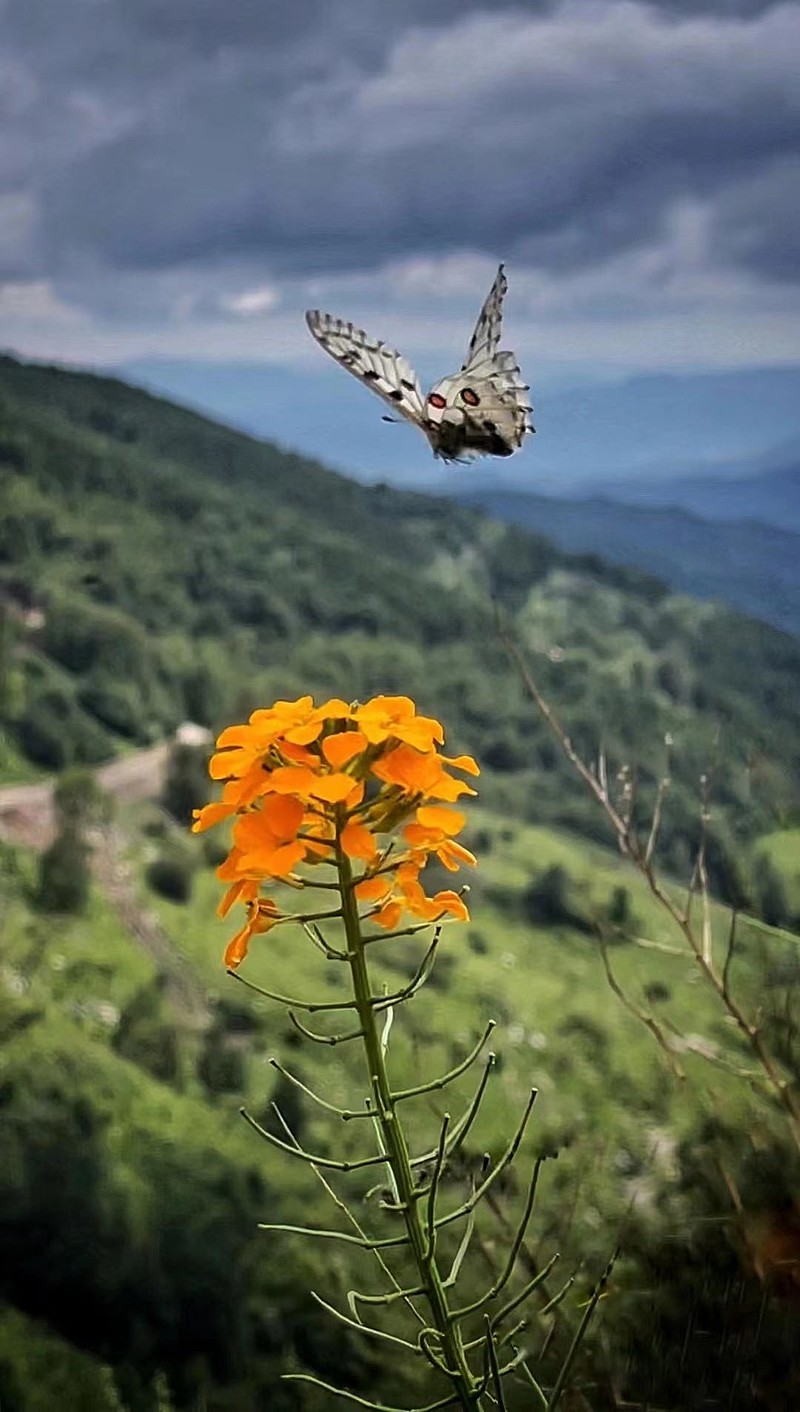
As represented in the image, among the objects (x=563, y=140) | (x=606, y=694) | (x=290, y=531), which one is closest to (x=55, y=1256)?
(x=563, y=140)

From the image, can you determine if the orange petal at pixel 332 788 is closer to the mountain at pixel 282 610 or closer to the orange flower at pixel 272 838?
the orange flower at pixel 272 838

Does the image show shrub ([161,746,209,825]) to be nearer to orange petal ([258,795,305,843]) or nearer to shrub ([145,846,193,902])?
shrub ([145,846,193,902])

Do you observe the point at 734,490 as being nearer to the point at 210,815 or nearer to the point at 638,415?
the point at 638,415

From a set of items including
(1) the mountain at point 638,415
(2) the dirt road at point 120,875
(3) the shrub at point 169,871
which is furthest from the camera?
(3) the shrub at point 169,871

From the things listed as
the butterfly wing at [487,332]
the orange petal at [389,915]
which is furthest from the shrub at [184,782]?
the orange petal at [389,915]

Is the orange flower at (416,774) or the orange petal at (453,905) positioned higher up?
the orange flower at (416,774)

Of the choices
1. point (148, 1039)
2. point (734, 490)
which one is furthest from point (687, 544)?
point (148, 1039)

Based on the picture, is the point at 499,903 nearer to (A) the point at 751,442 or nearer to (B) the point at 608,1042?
(B) the point at 608,1042

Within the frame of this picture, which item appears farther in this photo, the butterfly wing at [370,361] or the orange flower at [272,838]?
the butterfly wing at [370,361]
